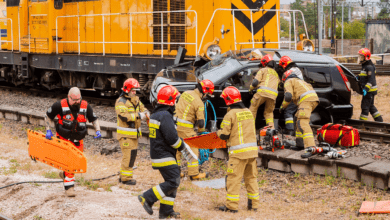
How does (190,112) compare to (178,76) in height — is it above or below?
below

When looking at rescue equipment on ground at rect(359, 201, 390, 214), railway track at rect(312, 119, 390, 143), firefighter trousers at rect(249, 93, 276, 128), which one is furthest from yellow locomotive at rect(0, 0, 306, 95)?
rescue equipment on ground at rect(359, 201, 390, 214)

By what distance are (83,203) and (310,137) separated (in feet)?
12.9

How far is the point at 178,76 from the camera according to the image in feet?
33.0

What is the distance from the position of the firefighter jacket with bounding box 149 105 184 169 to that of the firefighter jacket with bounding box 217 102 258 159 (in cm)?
68

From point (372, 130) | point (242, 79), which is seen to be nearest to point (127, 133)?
point (242, 79)

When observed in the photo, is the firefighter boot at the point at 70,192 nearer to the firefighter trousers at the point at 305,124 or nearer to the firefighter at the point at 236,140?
the firefighter at the point at 236,140

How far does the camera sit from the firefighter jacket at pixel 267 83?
8.73 meters

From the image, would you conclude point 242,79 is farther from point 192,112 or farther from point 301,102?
point 192,112

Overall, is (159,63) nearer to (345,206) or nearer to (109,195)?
(109,195)

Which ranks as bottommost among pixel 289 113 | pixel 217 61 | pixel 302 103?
pixel 289 113

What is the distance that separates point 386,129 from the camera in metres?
9.97

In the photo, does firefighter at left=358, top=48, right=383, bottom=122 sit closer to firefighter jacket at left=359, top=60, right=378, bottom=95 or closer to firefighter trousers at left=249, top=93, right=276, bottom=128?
firefighter jacket at left=359, top=60, right=378, bottom=95

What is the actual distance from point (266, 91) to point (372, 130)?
3025mm

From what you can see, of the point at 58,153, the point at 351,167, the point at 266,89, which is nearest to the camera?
the point at 58,153
